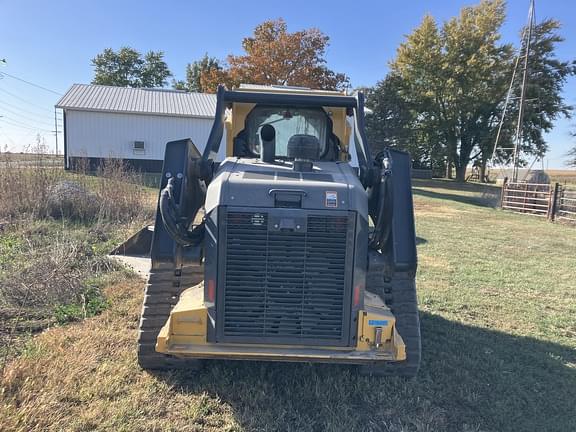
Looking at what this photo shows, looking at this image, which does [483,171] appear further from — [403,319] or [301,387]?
[301,387]

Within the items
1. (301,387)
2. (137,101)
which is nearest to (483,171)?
(137,101)

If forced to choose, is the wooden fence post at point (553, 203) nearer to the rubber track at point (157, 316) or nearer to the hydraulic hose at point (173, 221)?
the rubber track at point (157, 316)

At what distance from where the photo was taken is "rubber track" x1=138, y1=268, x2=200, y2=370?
3.67 metres

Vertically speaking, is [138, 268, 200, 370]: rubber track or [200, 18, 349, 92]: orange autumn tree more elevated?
[200, 18, 349, 92]: orange autumn tree

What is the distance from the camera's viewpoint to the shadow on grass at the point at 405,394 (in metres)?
3.28

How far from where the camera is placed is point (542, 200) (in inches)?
725

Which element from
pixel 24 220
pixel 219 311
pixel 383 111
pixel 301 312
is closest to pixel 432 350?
pixel 301 312

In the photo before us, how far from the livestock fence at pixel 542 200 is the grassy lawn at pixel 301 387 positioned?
1323cm

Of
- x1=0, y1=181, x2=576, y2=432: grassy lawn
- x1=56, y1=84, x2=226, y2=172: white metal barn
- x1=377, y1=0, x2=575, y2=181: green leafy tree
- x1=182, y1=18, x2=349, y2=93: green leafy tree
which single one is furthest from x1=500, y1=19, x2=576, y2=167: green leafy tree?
x1=0, y1=181, x2=576, y2=432: grassy lawn

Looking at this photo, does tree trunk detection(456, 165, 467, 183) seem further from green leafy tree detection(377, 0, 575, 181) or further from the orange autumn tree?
the orange autumn tree

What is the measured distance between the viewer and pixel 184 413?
10.6 ft

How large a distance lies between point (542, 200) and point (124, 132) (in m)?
19.8

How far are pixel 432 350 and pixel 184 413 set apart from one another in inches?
98.9

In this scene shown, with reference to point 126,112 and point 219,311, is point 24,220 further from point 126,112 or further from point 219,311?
point 126,112
